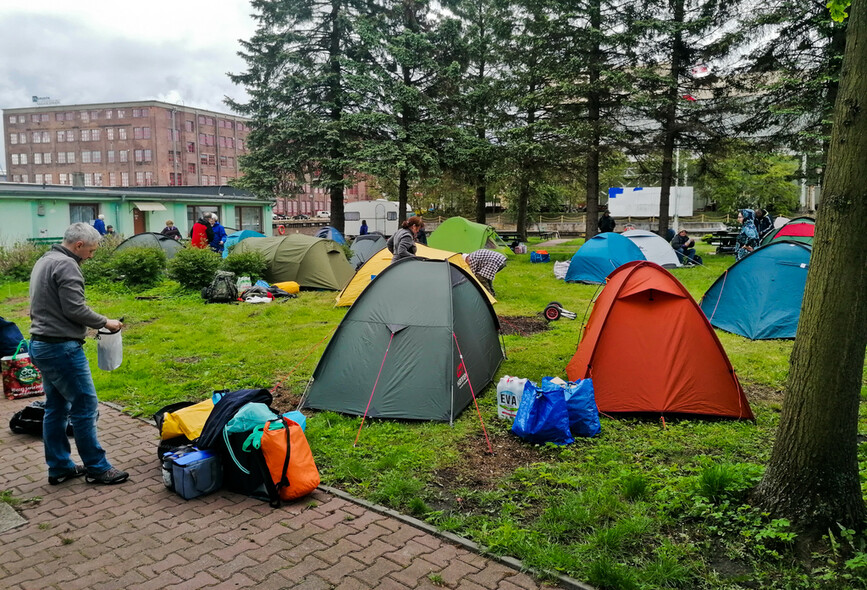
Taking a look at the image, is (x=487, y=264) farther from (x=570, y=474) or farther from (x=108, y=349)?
(x=108, y=349)

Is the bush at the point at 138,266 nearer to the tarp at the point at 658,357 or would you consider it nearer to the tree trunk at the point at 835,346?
the tarp at the point at 658,357

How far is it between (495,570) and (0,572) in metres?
2.84

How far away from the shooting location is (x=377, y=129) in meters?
21.8

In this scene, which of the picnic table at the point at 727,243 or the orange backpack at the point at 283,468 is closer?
the orange backpack at the point at 283,468

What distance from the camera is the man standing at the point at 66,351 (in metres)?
4.39

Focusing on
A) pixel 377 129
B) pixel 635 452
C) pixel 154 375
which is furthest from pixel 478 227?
pixel 635 452

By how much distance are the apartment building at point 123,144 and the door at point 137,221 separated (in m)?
45.2

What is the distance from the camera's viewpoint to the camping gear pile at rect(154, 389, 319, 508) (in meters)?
4.35

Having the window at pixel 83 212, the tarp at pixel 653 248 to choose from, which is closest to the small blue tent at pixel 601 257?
the tarp at pixel 653 248

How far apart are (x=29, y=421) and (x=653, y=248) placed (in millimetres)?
15406

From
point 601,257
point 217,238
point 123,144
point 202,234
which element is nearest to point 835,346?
point 601,257

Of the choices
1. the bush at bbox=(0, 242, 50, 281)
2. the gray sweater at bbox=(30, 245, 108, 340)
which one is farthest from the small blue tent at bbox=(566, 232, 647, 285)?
the bush at bbox=(0, 242, 50, 281)

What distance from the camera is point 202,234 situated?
1658 cm

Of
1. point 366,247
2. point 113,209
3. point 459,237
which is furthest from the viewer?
point 113,209
